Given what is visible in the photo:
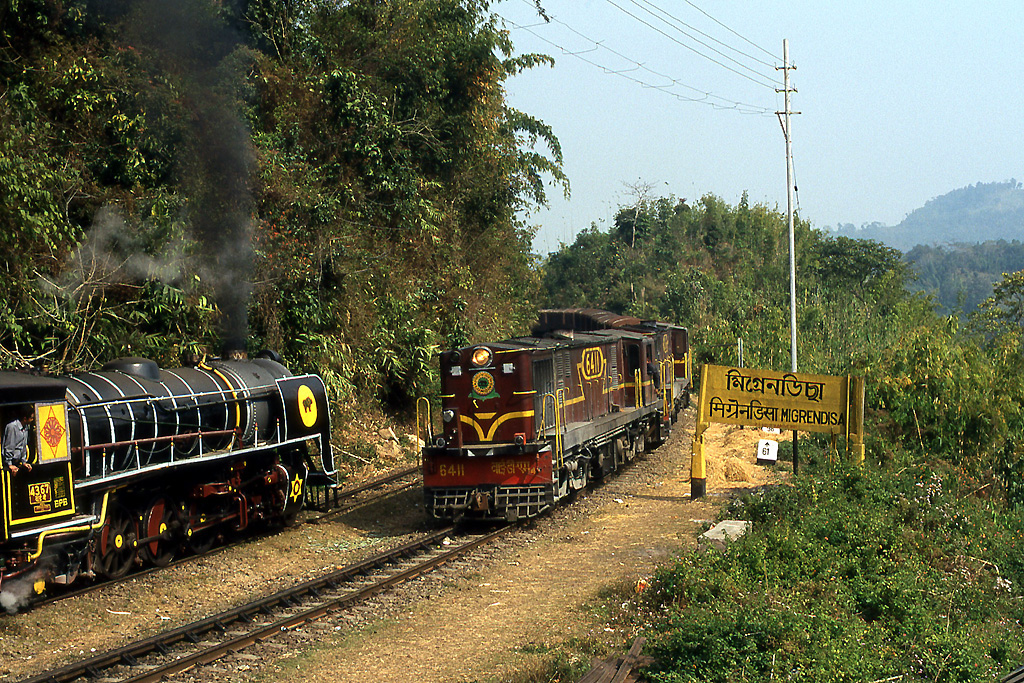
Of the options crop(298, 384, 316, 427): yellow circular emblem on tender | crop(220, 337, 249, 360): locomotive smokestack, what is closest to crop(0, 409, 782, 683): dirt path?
crop(298, 384, 316, 427): yellow circular emblem on tender

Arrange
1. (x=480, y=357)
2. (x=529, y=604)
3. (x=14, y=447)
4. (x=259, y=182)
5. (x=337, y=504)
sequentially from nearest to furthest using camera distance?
(x=14, y=447) < (x=529, y=604) < (x=480, y=357) < (x=337, y=504) < (x=259, y=182)

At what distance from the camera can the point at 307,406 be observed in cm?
1409

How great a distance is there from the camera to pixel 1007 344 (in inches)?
898

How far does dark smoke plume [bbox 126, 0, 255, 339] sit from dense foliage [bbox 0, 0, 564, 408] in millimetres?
46

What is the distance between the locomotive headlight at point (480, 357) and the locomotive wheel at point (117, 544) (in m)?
5.13

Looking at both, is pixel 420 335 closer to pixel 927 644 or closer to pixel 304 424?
pixel 304 424

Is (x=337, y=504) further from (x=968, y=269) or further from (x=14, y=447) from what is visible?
(x=968, y=269)

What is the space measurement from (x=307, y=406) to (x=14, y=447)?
519cm

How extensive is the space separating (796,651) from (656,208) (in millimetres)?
52587

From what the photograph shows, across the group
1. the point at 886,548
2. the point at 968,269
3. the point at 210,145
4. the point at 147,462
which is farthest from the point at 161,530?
the point at 968,269

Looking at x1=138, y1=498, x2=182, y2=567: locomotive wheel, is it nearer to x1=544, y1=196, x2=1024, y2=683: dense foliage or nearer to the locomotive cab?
the locomotive cab

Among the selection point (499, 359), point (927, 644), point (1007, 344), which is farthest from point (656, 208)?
point (927, 644)

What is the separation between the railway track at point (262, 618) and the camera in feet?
26.1

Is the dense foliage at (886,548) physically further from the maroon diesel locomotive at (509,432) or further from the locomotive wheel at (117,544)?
the locomotive wheel at (117,544)
